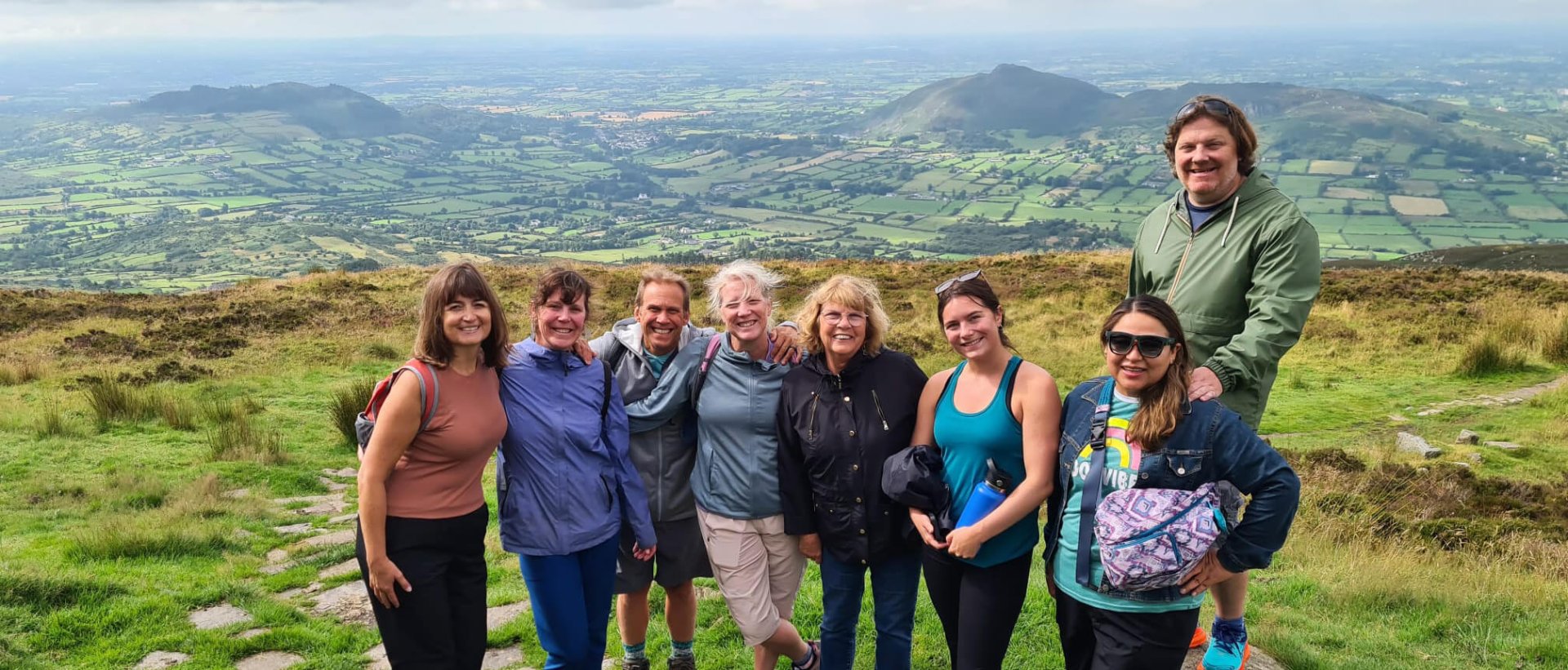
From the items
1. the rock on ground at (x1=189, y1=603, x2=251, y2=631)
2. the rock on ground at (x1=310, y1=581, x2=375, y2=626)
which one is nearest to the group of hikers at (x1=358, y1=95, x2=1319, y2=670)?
the rock on ground at (x1=310, y1=581, x2=375, y2=626)

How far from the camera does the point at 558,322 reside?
3.45m

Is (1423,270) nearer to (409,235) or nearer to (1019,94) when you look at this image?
(409,235)

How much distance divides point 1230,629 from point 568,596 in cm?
265

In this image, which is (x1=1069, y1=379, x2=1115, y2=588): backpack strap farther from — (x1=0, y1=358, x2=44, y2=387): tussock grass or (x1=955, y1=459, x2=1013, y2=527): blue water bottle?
→ (x1=0, y1=358, x2=44, y2=387): tussock grass

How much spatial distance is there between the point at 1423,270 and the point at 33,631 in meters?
23.2

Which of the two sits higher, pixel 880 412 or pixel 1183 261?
pixel 1183 261

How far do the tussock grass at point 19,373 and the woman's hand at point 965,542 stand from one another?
13901 millimetres

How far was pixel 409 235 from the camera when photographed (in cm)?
7869

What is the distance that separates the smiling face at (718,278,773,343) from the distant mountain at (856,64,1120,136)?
521ft

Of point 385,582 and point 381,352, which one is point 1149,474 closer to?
point 385,582

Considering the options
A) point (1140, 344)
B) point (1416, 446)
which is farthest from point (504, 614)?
point (1416, 446)

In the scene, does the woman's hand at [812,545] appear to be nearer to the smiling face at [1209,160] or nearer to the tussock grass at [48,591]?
the smiling face at [1209,160]

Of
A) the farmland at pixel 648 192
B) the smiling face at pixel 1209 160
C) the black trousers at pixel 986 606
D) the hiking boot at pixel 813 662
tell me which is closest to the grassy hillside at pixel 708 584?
the hiking boot at pixel 813 662

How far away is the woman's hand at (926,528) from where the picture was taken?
3109mm
